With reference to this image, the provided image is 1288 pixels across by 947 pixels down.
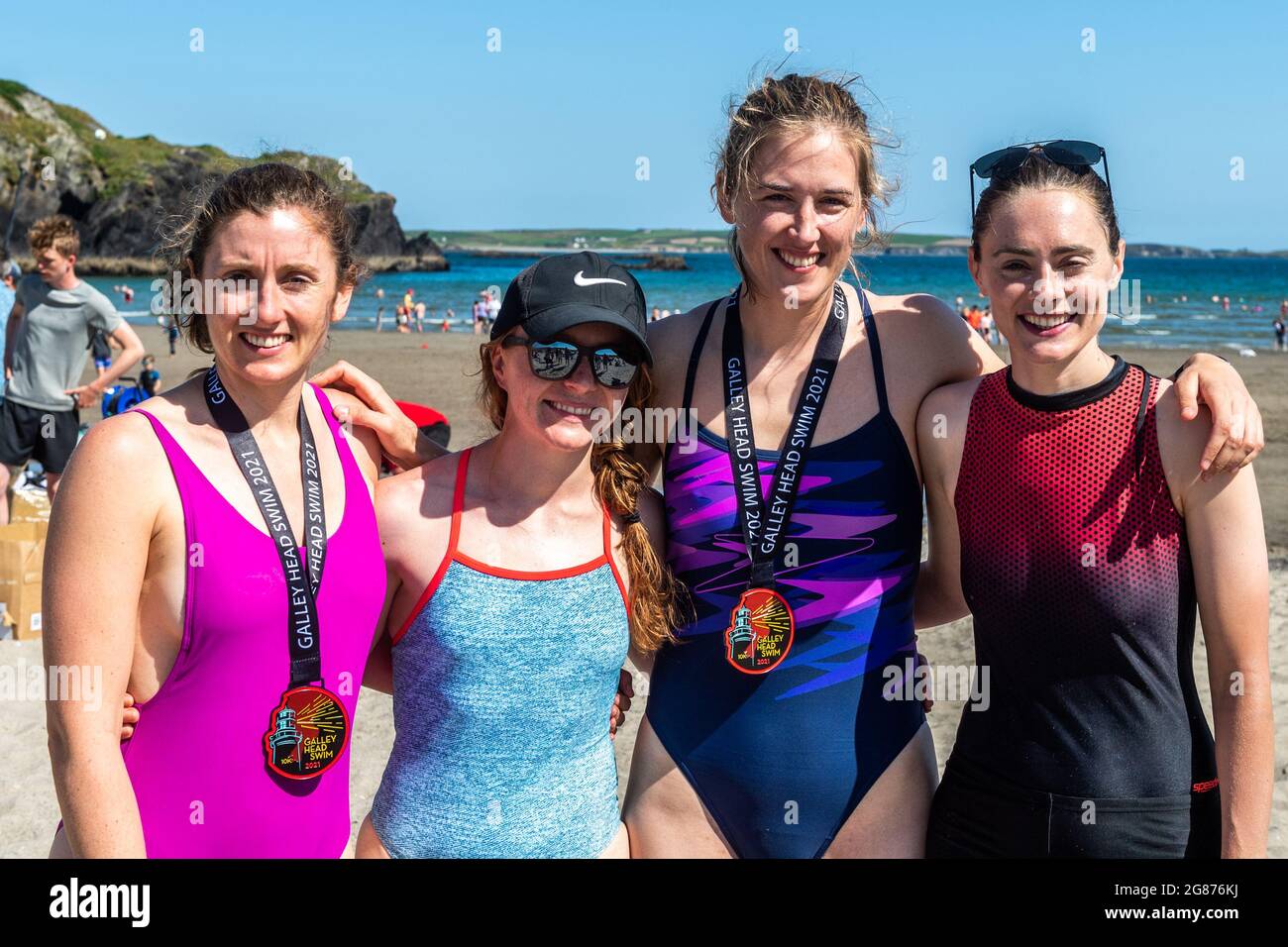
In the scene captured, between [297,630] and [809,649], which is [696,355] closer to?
[809,649]

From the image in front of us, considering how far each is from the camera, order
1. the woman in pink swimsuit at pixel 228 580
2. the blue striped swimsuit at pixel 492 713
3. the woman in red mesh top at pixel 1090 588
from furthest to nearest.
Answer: the blue striped swimsuit at pixel 492 713 → the woman in red mesh top at pixel 1090 588 → the woman in pink swimsuit at pixel 228 580

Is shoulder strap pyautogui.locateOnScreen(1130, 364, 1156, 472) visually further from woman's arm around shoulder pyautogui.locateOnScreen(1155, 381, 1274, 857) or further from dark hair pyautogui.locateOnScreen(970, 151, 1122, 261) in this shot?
dark hair pyautogui.locateOnScreen(970, 151, 1122, 261)

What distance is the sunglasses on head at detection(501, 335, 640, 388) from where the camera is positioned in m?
2.68

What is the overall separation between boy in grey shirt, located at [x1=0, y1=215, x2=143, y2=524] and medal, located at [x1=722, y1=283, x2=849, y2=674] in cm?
691

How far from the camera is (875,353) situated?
118 inches

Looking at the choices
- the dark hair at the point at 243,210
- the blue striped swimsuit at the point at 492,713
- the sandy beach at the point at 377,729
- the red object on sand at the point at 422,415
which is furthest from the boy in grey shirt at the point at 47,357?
the blue striped swimsuit at the point at 492,713

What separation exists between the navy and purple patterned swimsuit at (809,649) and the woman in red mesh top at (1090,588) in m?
0.25

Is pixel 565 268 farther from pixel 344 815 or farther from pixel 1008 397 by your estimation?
pixel 344 815

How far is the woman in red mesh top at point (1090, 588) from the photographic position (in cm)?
247

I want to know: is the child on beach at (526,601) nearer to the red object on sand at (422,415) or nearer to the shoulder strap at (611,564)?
the shoulder strap at (611,564)

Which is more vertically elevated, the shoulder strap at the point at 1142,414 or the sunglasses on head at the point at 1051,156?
the sunglasses on head at the point at 1051,156
